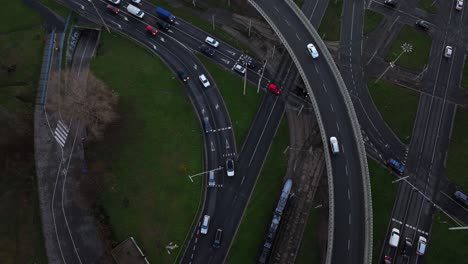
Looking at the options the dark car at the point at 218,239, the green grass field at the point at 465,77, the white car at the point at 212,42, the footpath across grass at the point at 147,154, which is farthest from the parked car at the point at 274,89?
the green grass field at the point at 465,77

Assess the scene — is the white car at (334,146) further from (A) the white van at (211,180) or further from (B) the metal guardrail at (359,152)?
(A) the white van at (211,180)

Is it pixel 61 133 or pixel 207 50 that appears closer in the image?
pixel 61 133

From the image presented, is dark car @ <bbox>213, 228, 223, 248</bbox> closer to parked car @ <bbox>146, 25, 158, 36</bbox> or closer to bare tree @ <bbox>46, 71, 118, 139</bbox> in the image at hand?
bare tree @ <bbox>46, 71, 118, 139</bbox>

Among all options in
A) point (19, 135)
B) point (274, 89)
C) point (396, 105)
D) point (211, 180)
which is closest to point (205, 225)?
point (211, 180)

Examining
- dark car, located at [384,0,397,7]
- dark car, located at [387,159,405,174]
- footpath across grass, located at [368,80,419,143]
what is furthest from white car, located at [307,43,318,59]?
dark car, located at [384,0,397,7]

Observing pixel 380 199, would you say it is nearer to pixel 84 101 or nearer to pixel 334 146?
pixel 334 146

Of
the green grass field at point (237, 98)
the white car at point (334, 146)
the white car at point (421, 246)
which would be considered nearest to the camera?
the white car at point (334, 146)
